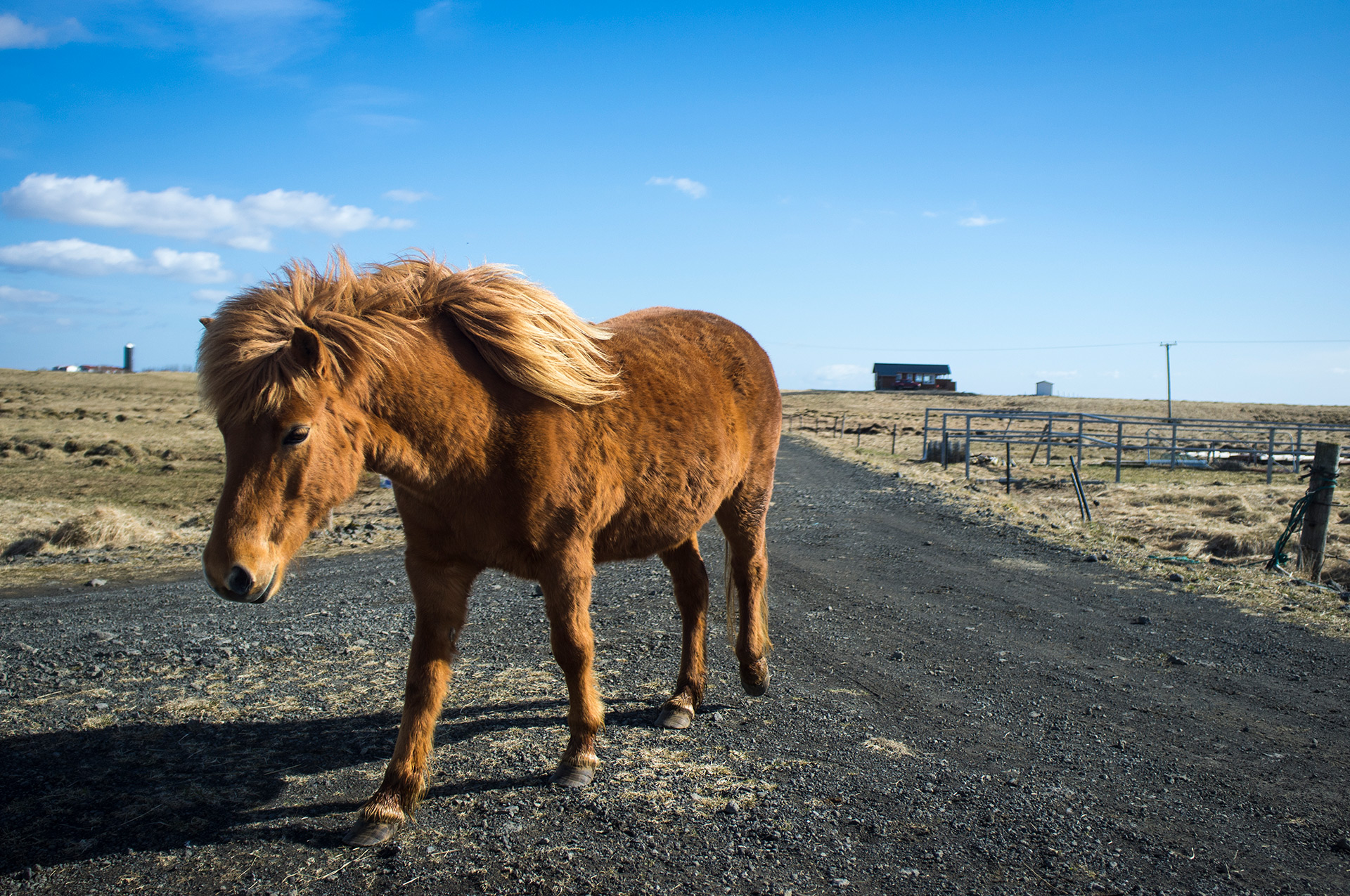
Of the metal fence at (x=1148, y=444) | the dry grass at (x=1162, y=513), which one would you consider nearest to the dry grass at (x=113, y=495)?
the dry grass at (x=1162, y=513)

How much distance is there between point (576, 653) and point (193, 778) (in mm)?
1780

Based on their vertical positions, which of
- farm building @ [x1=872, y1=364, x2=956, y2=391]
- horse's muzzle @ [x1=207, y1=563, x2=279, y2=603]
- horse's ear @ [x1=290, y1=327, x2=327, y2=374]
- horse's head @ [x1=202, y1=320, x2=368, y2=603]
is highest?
farm building @ [x1=872, y1=364, x2=956, y2=391]

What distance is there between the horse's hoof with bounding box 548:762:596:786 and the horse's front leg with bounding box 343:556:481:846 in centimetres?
55

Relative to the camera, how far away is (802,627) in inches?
234

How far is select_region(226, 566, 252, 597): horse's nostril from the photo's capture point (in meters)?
2.44

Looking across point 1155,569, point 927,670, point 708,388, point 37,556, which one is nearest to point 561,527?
point 708,388

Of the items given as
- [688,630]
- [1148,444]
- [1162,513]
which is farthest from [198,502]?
[1148,444]

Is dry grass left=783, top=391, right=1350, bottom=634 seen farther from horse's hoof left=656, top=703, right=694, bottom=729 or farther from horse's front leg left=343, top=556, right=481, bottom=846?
horse's front leg left=343, top=556, right=481, bottom=846

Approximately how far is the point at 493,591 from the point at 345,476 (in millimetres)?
4413

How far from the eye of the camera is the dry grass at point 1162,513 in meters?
7.44

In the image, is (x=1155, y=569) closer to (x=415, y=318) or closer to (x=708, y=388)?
(x=708, y=388)

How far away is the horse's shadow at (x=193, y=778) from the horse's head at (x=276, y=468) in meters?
1.15

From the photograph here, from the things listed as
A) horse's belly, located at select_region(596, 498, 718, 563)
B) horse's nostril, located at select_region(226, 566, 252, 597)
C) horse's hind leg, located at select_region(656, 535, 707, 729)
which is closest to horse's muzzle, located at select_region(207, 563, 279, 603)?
horse's nostril, located at select_region(226, 566, 252, 597)

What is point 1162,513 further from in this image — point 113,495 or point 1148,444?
point 113,495
